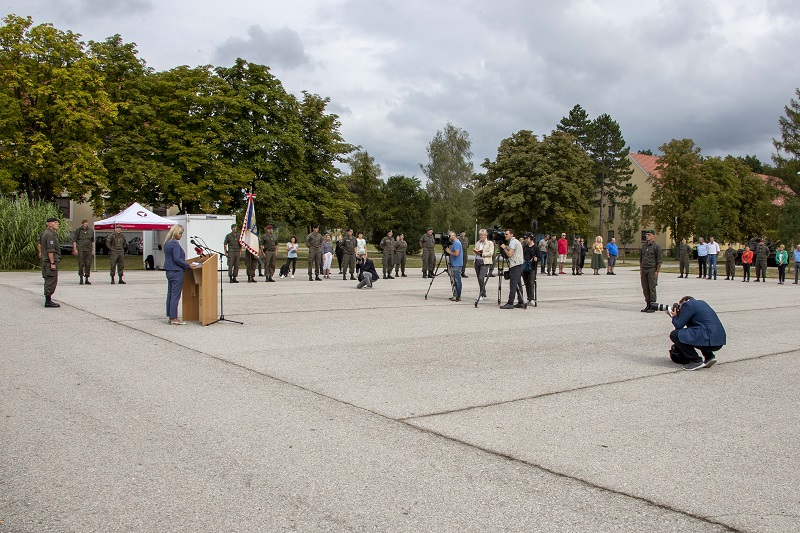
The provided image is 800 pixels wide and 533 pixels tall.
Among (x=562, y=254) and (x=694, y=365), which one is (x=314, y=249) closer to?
(x=562, y=254)

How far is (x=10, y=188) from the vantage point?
37781mm

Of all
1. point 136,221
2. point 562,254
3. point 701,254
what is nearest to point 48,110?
point 136,221

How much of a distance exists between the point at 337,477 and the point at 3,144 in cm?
4053

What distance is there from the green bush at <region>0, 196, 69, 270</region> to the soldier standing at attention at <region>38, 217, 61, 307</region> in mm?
17270

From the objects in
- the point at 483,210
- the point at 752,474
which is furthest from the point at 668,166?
the point at 752,474

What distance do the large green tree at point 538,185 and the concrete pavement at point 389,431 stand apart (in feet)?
154

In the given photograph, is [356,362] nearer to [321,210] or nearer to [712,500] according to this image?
[712,500]

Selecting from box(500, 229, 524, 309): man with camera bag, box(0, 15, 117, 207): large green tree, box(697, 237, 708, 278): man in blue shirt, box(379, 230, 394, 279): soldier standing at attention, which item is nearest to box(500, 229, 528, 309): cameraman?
box(500, 229, 524, 309): man with camera bag

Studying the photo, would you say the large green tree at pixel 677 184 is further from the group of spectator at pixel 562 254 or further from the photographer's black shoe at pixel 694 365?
the photographer's black shoe at pixel 694 365

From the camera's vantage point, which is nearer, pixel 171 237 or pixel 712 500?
pixel 712 500

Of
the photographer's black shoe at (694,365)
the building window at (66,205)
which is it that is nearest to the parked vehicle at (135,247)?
the building window at (66,205)

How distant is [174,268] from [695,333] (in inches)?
336

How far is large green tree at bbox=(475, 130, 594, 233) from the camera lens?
→ 57.7 metres

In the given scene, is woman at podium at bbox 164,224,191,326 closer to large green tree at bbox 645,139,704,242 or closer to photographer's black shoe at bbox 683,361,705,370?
photographer's black shoe at bbox 683,361,705,370
